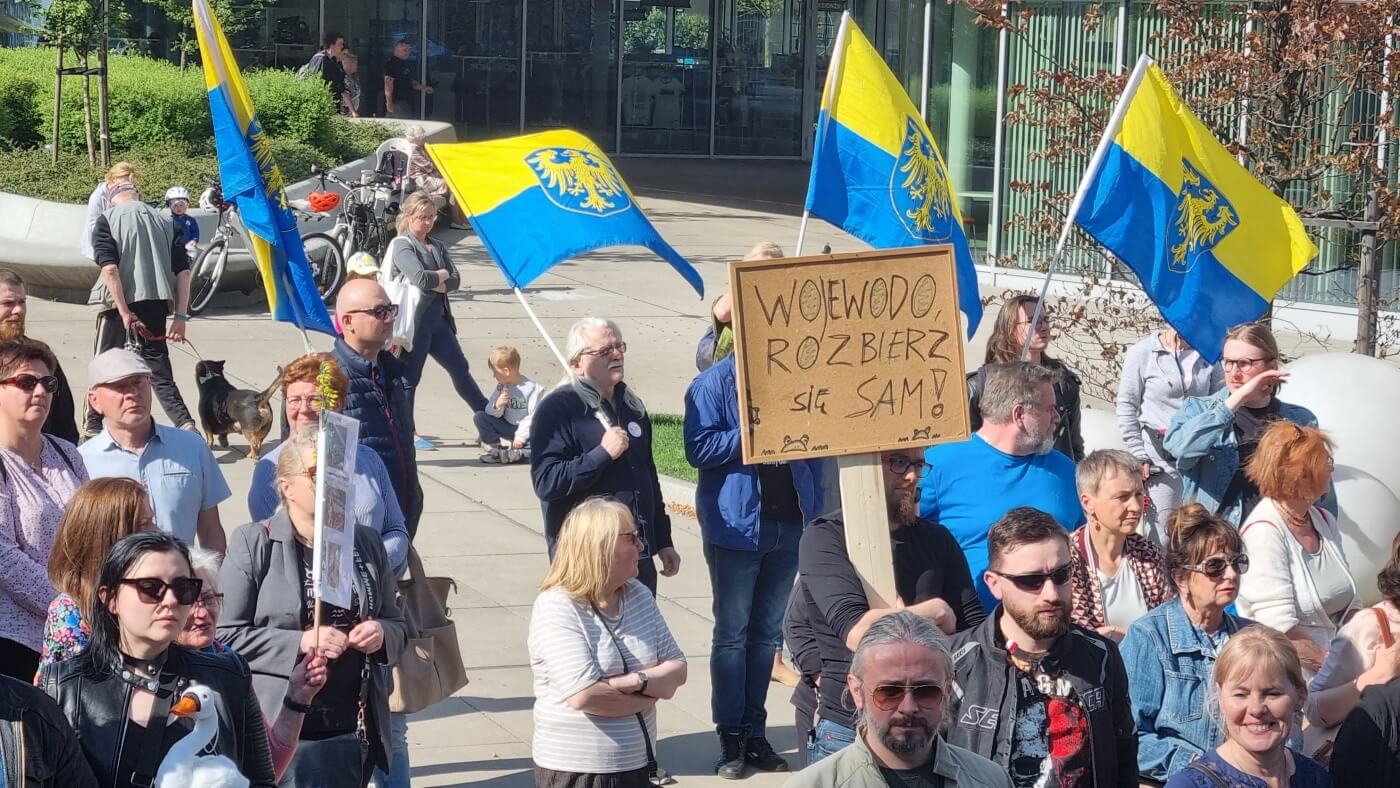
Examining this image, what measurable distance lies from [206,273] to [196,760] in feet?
41.5

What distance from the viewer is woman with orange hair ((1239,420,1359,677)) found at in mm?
6184

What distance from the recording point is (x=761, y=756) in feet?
23.1

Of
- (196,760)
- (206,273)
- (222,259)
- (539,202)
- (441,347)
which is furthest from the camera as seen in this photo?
(206,273)

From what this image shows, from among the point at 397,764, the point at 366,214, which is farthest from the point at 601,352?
the point at 366,214

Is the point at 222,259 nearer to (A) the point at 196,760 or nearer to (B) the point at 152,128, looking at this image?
(B) the point at 152,128

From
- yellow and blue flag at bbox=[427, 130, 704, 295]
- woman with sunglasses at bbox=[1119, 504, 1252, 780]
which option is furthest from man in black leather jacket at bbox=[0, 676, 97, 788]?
yellow and blue flag at bbox=[427, 130, 704, 295]

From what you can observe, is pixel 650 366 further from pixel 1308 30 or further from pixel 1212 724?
pixel 1212 724

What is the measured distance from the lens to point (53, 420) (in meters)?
6.82

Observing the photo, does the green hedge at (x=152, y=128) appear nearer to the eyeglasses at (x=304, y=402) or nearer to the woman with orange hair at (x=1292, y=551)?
the eyeglasses at (x=304, y=402)

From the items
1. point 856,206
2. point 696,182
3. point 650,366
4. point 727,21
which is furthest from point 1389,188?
A: point 727,21

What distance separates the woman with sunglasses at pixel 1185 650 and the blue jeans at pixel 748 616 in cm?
208

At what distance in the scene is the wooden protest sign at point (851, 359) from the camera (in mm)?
5145

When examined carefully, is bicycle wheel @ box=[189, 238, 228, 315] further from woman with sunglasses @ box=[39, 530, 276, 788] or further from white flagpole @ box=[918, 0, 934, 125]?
woman with sunglasses @ box=[39, 530, 276, 788]

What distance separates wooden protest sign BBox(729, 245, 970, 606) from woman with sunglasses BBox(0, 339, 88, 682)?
216 centimetres
